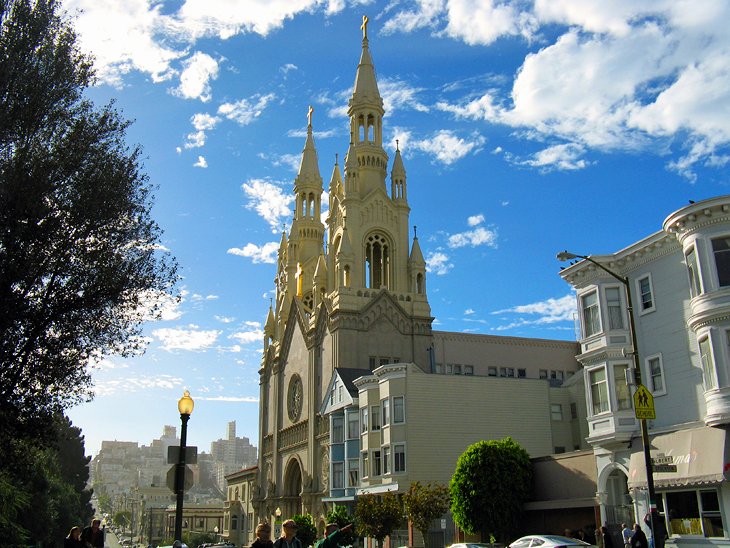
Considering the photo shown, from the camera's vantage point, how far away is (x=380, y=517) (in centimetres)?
4391

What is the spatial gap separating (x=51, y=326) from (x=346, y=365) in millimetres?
45028

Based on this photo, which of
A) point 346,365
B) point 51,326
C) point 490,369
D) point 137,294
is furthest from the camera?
point 490,369

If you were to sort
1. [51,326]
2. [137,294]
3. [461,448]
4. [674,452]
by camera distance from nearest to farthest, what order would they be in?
[51,326], [137,294], [674,452], [461,448]

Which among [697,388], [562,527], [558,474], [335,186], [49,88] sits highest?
[335,186]

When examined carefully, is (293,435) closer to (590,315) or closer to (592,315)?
(590,315)

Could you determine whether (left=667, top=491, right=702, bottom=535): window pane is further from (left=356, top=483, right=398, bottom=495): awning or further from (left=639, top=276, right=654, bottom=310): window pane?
(left=356, top=483, right=398, bottom=495): awning

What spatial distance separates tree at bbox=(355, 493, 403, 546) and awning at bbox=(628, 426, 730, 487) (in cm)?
1771

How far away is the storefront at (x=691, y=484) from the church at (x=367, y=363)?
21.9 meters


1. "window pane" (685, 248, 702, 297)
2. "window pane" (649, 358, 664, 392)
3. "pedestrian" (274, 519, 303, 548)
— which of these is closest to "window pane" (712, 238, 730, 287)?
"window pane" (685, 248, 702, 297)

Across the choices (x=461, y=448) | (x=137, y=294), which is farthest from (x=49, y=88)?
(x=461, y=448)

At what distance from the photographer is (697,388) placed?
93.4ft

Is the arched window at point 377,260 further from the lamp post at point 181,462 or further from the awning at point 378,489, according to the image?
the lamp post at point 181,462

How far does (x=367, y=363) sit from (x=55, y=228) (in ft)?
157

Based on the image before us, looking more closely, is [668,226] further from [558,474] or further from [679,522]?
[558,474]
